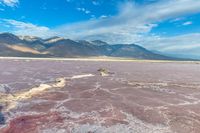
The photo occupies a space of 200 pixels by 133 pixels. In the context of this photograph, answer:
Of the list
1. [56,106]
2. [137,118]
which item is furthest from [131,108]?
[56,106]

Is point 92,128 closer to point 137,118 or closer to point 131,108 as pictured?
point 137,118

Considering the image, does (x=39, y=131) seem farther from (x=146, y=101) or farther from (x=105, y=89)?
(x=105, y=89)

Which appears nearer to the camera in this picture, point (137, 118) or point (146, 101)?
point (137, 118)

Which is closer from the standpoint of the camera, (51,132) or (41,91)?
(51,132)

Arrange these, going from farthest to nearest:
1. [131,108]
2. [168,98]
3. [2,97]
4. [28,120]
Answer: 1. [168,98]
2. [2,97]
3. [131,108]
4. [28,120]

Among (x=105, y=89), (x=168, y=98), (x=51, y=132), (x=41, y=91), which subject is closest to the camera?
(x=51, y=132)

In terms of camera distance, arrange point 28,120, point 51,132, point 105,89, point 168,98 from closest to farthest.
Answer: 1. point 51,132
2. point 28,120
3. point 168,98
4. point 105,89

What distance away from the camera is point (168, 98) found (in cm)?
3441

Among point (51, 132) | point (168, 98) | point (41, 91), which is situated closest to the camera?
point (51, 132)

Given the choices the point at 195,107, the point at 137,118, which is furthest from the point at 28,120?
the point at 195,107

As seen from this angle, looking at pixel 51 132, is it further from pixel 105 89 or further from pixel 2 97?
pixel 105 89

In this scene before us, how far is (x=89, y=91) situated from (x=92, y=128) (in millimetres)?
17978

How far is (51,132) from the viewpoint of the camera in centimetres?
2002

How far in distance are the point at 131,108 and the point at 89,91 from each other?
12.1 m
